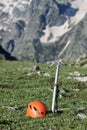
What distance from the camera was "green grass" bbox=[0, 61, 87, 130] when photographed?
22434 mm

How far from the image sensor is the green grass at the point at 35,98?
73.6 feet

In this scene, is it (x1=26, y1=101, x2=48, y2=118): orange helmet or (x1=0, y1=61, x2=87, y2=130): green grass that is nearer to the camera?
(x1=0, y1=61, x2=87, y2=130): green grass

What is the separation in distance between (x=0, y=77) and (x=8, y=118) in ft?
90.8

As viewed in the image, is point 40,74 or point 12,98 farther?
point 40,74

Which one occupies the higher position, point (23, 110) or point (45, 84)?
point (23, 110)

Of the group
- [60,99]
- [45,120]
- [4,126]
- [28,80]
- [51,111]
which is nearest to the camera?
[4,126]

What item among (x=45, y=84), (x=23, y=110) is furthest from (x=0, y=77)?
(x=23, y=110)

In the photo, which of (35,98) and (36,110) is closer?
(36,110)

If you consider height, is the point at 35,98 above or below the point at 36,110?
below

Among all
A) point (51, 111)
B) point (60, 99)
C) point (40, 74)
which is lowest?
point (40, 74)

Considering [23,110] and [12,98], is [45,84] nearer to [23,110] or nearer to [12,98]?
[12,98]

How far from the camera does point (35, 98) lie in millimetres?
35406

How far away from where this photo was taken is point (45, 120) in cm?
2369

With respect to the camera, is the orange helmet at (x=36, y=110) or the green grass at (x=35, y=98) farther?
the orange helmet at (x=36, y=110)
